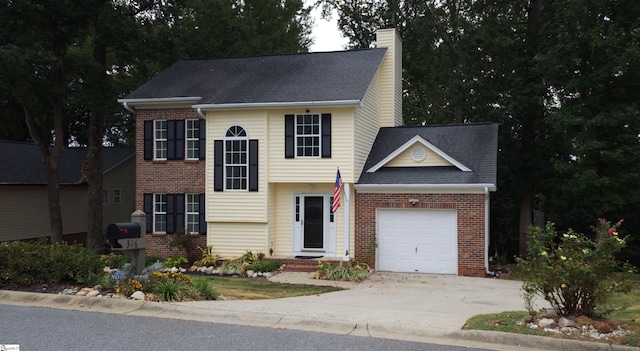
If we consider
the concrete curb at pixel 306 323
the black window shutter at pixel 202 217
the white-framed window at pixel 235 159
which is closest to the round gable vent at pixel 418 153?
the white-framed window at pixel 235 159

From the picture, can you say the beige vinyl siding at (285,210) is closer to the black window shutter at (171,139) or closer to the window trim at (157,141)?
the black window shutter at (171,139)

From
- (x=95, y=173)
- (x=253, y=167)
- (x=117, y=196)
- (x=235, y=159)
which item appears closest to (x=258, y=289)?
(x=253, y=167)

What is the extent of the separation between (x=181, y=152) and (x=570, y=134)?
14.4 m

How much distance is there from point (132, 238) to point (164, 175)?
30.6 feet

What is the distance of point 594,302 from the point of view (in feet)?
28.2

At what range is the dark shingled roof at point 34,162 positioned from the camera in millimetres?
25203

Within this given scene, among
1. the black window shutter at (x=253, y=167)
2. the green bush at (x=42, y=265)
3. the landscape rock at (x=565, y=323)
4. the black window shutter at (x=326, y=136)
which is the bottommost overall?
the landscape rock at (x=565, y=323)

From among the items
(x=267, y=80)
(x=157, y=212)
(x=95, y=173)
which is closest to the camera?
(x=267, y=80)

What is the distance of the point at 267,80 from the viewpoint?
793 inches

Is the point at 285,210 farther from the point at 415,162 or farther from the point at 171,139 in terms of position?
the point at 171,139

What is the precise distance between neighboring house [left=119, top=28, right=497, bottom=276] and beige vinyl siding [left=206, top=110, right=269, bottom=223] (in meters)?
0.03

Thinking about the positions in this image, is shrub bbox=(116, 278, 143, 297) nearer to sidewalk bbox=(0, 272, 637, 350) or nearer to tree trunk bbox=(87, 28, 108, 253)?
sidewalk bbox=(0, 272, 637, 350)

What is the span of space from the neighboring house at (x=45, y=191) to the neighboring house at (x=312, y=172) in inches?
320

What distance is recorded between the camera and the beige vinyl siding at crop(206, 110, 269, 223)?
1852cm
